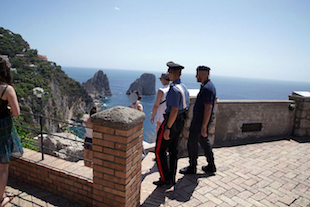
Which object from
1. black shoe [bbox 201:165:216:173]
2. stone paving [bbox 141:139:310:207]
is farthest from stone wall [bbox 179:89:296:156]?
black shoe [bbox 201:165:216:173]

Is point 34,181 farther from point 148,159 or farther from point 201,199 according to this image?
point 201,199

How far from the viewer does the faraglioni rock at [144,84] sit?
145750 millimetres

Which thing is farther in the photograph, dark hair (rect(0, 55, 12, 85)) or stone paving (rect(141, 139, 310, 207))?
stone paving (rect(141, 139, 310, 207))

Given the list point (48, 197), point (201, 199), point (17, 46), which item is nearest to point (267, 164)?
point (201, 199)

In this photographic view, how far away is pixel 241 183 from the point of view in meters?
3.57

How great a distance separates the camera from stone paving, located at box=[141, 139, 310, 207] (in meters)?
3.05

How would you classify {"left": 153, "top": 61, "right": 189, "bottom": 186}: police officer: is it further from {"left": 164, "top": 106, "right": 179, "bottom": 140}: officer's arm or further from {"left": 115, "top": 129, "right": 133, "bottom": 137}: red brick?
{"left": 115, "top": 129, "right": 133, "bottom": 137}: red brick

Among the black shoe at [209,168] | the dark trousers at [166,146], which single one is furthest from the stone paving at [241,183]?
the dark trousers at [166,146]

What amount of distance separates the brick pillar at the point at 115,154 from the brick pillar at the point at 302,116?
20.7 ft

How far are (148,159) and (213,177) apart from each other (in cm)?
149

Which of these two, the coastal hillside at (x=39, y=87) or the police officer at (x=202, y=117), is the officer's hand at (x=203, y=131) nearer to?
the police officer at (x=202, y=117)

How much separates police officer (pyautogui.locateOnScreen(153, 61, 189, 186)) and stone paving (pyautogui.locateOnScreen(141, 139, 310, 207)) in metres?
0.31

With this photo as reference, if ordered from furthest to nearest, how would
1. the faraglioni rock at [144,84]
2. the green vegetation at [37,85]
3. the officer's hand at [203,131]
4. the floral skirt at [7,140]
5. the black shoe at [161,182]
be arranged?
the faraglioni rock at [144,84], the green vegetation at [37,85], the officer's hand at [203,131], the black shoe at [161,182], the floral skirt at [7,140]

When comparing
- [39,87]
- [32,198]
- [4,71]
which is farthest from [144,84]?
[4,71]
